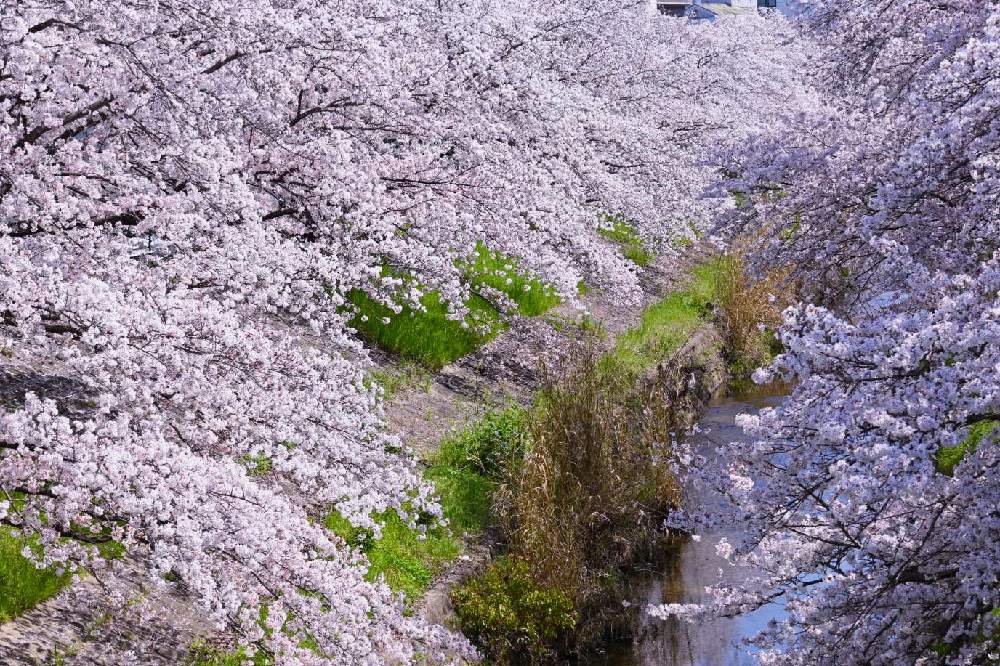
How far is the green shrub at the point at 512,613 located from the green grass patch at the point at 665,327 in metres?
5.20

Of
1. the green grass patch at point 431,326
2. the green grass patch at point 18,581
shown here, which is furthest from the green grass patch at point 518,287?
the green grass patch at point 18,581

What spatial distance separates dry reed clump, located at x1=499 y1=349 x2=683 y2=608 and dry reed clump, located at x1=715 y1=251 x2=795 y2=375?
7056 millimetres

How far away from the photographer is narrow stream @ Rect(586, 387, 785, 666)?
1023 centimetres

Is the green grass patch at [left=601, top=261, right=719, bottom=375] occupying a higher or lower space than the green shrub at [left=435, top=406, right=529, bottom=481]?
lower

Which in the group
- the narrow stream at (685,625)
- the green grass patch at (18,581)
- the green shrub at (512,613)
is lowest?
the narrow stream at (685,625)

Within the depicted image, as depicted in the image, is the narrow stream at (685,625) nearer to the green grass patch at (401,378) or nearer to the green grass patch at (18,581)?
the green grass patch at (401,378)

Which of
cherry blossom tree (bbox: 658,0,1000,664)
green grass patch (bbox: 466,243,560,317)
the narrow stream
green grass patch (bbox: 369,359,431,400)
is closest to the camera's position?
cherry blossom tree (bbox: 658,0,1000,664)

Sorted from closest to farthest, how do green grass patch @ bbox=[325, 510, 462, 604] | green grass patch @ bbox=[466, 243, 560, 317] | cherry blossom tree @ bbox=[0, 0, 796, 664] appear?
cherry blossom tree @ bbox=[0, 0, 796, 664], green grass patch @ bbox=[325, 510, 462, 604], green grass patch @ bbox=[466, 243, 560, 317]

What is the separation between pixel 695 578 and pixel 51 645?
7.54m

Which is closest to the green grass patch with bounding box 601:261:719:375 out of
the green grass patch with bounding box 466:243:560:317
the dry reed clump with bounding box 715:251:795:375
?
the dry reed clump with bounding box 715:251:795:375

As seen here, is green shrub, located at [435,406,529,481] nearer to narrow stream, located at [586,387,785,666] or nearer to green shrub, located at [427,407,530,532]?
green shrub, located at [427,407,530,532]

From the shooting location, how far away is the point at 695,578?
1180 centimetres

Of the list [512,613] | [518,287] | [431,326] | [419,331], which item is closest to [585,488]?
[512,613]

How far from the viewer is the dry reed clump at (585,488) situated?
10.0 metres
